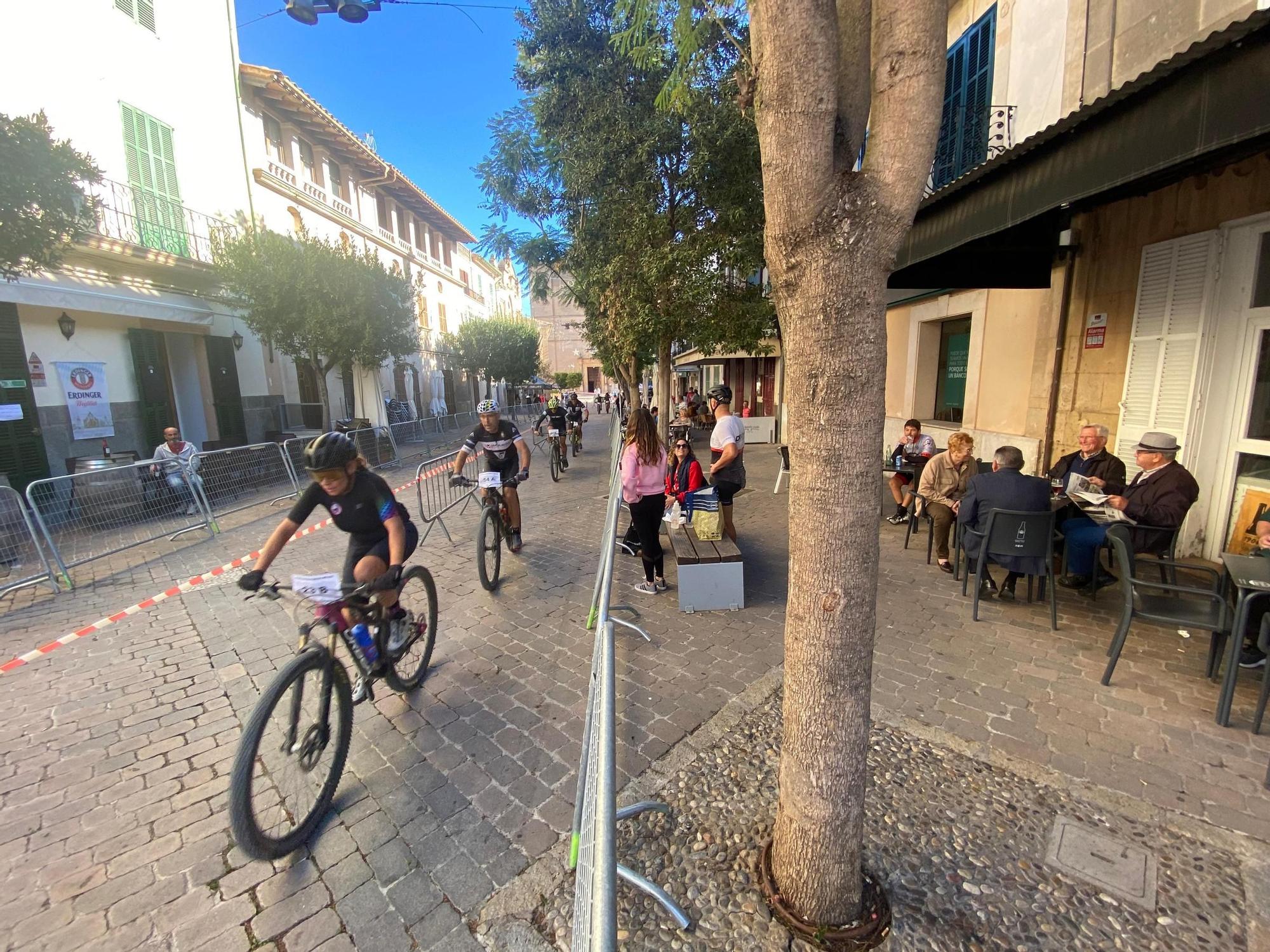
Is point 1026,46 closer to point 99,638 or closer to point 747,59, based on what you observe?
point 747,59

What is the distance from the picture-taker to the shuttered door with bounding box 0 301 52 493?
9.45 m

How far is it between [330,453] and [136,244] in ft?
44.0

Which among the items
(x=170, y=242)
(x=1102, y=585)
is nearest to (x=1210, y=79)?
(x=1102, y=585)

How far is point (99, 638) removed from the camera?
15.2ft

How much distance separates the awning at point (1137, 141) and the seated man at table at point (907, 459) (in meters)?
3.02

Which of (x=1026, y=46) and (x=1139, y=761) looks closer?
(x=1139, y=761)

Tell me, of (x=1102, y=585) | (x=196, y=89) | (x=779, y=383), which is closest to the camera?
(x=1102, y=585)

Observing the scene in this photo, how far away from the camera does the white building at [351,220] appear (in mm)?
16406

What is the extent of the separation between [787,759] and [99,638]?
5.68m

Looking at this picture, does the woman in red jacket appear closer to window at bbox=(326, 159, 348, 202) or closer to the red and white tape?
the red and white tape

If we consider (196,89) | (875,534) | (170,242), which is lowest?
(875,534)

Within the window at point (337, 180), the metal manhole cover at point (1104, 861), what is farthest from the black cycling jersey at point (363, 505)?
the window at point (337, 180)

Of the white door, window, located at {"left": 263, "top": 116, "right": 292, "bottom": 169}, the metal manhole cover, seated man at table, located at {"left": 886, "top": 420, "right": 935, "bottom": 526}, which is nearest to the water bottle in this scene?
the metal manhole cover

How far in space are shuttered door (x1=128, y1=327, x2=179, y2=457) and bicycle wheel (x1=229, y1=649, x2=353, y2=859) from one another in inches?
526
